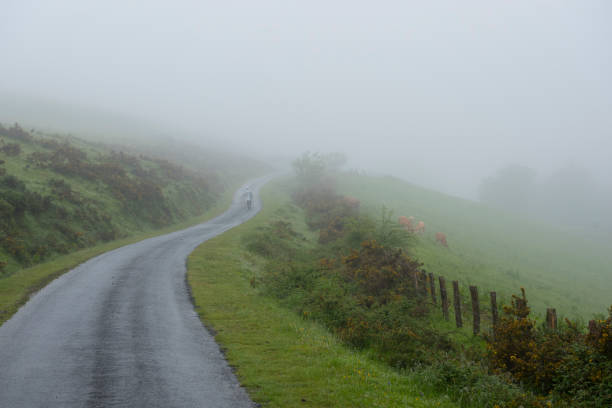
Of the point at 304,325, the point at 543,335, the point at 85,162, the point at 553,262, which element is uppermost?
the point at 85,162

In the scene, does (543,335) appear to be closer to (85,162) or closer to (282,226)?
(282,226)

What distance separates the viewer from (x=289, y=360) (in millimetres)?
9477

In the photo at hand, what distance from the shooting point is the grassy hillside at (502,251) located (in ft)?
83.0

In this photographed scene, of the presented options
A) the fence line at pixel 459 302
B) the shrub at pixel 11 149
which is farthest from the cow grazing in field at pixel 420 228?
the shrub at pixel 11 149

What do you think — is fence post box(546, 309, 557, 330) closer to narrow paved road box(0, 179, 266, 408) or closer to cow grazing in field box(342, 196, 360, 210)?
narrow paved road box(0, 179, 266, 408)

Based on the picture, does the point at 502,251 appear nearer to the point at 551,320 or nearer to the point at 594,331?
the point at 551,320

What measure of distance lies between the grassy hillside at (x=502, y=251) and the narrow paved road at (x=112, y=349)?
16.7 meters

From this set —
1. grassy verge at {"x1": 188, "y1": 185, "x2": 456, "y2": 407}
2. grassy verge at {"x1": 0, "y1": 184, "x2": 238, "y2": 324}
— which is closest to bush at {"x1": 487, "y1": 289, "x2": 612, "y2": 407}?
grassy verge at {"x1": 188, "y1": 185, "x2": 456, "y2": 407}

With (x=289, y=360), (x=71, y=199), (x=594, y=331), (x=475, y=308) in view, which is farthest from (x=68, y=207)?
(x=594, y=331)

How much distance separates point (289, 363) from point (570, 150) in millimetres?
227735

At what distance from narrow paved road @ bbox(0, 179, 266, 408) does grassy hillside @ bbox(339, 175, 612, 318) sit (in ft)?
54.8

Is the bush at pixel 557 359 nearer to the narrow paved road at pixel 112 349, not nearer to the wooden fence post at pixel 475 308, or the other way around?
the wooden fence post at pixel 475 308

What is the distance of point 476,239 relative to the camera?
1732 inches

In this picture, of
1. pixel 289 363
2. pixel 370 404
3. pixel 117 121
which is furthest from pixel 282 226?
pixel 117 121
